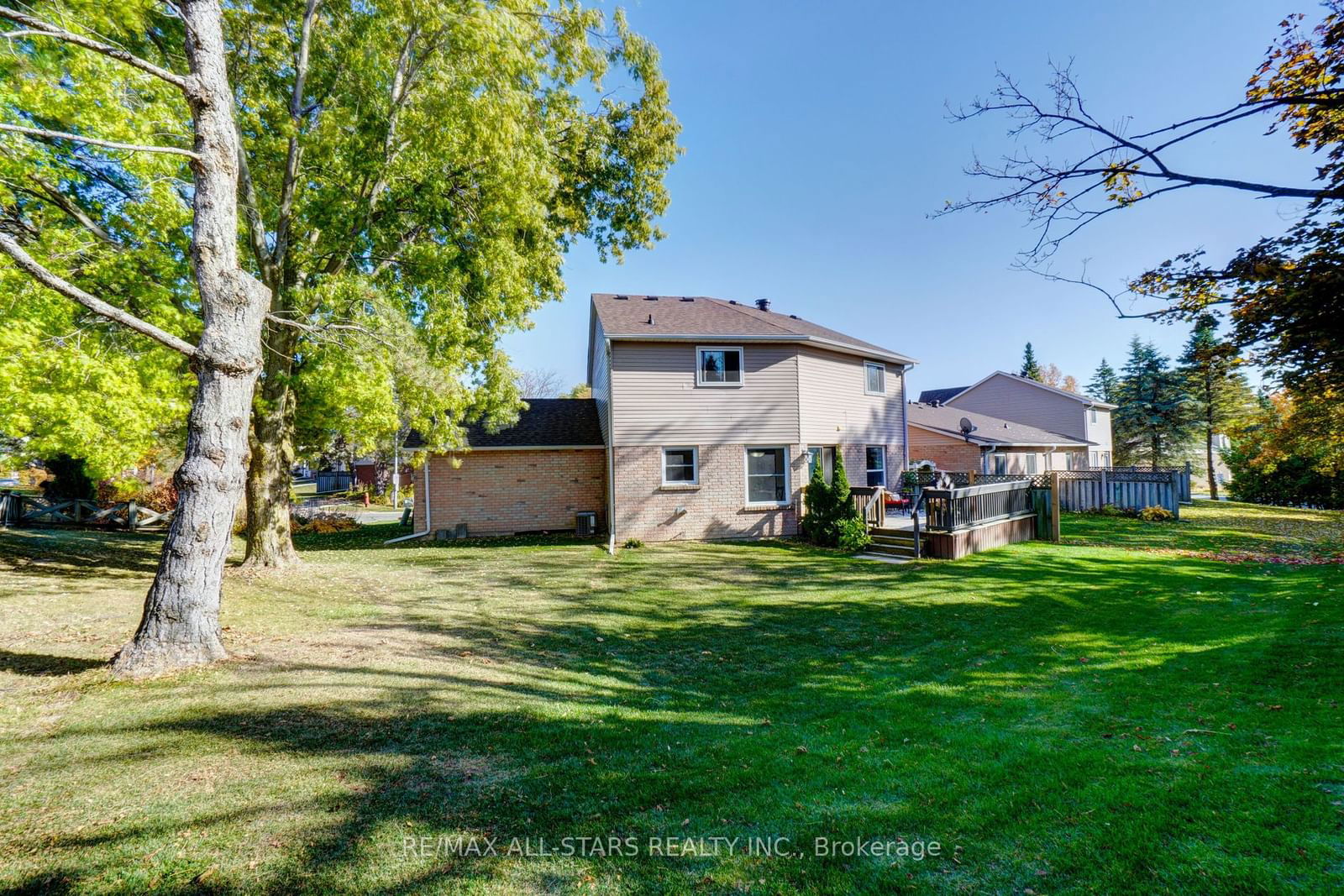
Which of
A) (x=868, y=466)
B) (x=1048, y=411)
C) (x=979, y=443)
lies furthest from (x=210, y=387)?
(x=1048, y=411)

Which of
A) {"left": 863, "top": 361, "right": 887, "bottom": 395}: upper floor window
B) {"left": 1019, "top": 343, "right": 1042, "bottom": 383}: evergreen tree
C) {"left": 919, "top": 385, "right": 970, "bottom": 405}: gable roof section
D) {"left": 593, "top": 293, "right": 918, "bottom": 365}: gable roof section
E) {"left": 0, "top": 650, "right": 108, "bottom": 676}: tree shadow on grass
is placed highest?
{"left": 1019, "top": 343, "right": 1042, "bottom": 383}: evergreen tree

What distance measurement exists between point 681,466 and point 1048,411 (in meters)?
28.8

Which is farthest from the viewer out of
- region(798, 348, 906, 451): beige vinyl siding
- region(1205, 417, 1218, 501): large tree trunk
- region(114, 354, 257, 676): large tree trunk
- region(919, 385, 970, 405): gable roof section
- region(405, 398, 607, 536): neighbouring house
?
region(919, 385, 970, 405): gable roof section

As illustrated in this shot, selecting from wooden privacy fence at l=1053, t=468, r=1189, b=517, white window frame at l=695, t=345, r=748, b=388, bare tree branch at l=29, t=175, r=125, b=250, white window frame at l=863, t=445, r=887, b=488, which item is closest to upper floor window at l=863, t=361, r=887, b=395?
white window frame at l=863, t=445, r=887, b=488

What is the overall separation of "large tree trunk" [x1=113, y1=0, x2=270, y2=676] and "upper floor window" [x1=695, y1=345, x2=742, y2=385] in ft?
35.4

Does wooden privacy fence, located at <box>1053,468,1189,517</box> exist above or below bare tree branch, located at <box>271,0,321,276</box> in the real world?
below

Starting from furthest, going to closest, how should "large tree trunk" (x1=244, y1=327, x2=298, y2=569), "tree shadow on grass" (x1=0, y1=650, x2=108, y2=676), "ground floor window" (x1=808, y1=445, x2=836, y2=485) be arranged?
"ground floor window" (x1=808, y1=445, x2=836, y2=485)
"large tree trunk" (x1=244, y1=327, x2=298, y2=569)
"tree shadow on grass" (x1=0, y1=650, x2=108, y2=676)

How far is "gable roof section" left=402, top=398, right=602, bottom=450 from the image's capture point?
16.6m

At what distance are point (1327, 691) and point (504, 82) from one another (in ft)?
42.6

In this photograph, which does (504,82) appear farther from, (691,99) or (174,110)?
(691,99)

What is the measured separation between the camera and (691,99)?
45.3 ft

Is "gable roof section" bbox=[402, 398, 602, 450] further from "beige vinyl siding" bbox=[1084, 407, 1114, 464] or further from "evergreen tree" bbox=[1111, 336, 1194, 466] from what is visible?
"evergreen tree" bbox=[1111, 336, 1194, 466]

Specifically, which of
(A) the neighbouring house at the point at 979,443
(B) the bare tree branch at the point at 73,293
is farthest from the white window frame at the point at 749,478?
(A) the neighbouring house at the point at 979,443

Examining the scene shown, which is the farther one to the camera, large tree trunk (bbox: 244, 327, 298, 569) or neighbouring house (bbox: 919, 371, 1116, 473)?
neighbouring house (bbox: 919, 371, 1116, 473)
